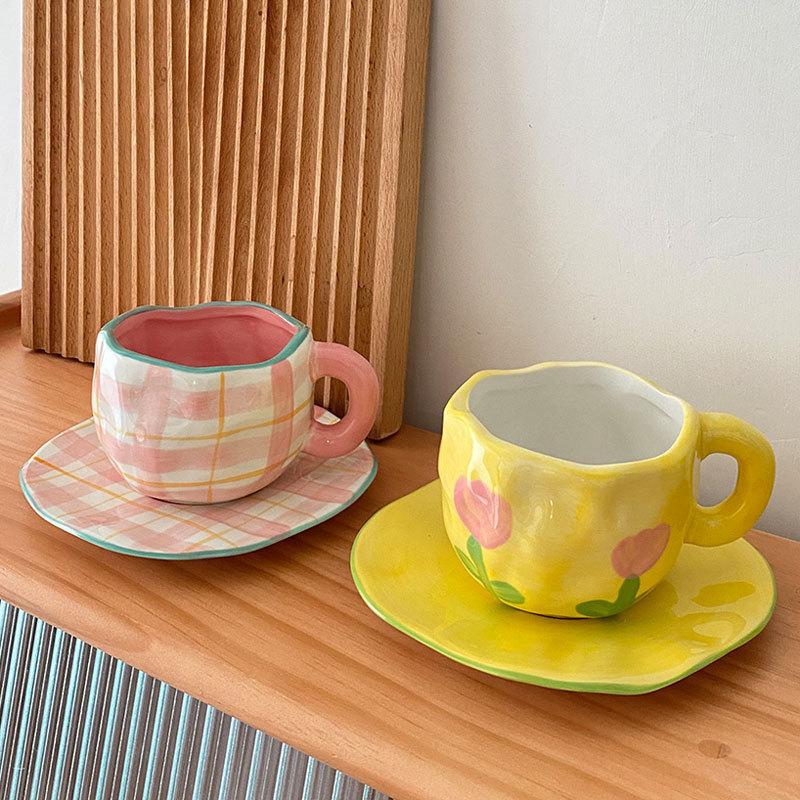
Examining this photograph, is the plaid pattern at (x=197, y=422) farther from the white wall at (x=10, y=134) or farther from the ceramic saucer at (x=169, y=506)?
the white wall at (x=10, y=134)

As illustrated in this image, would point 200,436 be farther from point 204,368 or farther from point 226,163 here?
point 226,163

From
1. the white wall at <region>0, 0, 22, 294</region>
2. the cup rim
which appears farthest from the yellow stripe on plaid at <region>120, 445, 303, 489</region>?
the white wall at <region>0, 0, 22, 294</region>

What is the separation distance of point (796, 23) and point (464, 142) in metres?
0.16

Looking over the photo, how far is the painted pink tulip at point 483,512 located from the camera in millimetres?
350

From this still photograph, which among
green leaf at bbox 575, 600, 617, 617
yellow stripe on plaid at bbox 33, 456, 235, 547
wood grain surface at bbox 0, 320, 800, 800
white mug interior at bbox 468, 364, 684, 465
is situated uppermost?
white mug interior at bbox 468, 364, 684, 465

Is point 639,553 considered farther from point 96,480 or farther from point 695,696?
point 96,480

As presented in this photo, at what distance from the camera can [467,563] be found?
38 cm

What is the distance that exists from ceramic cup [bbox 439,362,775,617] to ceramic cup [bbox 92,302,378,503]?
8cm

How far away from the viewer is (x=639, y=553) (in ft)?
1.15

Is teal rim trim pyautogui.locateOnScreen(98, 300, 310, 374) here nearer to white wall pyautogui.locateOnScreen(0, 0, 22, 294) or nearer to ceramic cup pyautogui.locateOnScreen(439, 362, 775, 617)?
ceramic cup pyautogui.locateOnScreen(439, 362, 775, 617)

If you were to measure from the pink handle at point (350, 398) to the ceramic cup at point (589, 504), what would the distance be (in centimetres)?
7

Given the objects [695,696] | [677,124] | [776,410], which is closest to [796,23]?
[677,124]

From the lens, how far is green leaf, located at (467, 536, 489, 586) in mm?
Answer: 365

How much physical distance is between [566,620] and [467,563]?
0.14 ft
